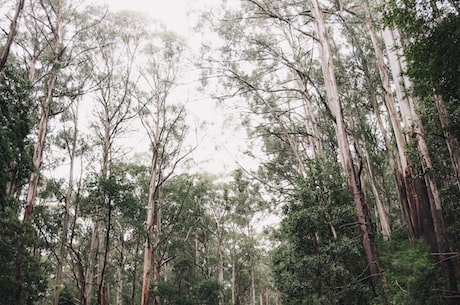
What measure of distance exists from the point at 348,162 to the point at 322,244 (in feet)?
6.93

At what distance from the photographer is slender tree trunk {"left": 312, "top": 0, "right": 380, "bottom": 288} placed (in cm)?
616

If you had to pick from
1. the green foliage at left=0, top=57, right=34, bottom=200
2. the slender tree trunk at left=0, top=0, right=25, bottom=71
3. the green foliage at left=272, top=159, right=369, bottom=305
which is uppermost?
the slender tree trunk at left=0, top=0, right=25, bottom=71

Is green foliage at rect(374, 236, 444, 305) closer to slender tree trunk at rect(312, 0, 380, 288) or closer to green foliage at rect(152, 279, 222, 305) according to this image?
slender tree trunk at rect(312, 0, 380, 288)

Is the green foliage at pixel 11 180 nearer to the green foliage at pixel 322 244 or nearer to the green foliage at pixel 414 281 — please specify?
the green foliage at pixel 322 244

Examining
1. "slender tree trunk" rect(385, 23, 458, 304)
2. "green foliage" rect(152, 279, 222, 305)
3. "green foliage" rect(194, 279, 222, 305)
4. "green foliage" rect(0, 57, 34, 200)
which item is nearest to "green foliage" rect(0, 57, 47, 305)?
"green foliage" rect(0, 57, 34, 200)

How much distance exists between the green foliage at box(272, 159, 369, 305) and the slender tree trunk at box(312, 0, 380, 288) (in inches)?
27.5

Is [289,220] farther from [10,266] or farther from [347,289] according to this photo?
[10,266]

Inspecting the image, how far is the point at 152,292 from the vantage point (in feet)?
44.7

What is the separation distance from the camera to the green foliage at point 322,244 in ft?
23.0

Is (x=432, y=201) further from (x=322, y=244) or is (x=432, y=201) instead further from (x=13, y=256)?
(x=13, y=256)

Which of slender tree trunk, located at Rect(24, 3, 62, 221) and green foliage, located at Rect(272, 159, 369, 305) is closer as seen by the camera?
green foliage, located at Rect(272, 159, 369, 305)

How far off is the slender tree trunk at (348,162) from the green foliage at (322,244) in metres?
0.70

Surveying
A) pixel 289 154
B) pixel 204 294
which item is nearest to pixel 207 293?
pixel 204 294

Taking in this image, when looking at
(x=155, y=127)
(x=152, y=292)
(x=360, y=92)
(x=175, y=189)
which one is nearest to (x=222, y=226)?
(x=175, y=189)
